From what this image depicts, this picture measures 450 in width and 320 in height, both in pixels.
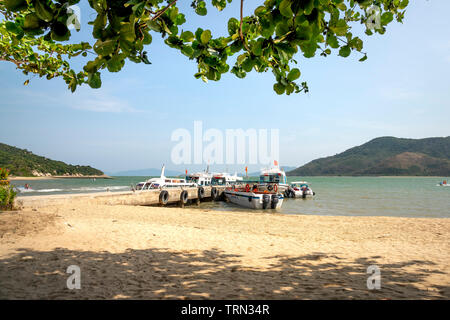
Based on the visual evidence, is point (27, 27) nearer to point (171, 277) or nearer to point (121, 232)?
point (171, 277)

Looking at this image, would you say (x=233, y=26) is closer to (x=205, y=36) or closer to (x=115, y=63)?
(x=205, y=36)

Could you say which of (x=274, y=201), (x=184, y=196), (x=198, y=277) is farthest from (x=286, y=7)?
(x=184, y=196)

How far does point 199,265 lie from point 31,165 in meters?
133

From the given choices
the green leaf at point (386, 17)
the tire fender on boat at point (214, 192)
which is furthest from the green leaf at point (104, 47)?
the tire fender on boat at point (214, 192)

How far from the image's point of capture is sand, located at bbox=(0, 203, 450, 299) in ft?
12.9

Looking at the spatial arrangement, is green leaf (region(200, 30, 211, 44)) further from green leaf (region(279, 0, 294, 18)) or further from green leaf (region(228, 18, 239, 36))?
green leaf (region(279, 0, 294, 18))

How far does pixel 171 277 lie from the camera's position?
15.1 feet

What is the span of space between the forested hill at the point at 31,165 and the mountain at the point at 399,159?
17621 cm

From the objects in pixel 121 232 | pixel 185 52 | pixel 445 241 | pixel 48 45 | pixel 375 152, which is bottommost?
pixel 445 241

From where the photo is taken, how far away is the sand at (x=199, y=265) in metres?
3.94

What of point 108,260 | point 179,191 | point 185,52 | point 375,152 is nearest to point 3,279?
point 108,260

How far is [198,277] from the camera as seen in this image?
4625 millimetres

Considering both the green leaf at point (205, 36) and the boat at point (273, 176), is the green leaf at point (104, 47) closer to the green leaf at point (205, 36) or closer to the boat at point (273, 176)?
the green leaf at point (205, 36)
